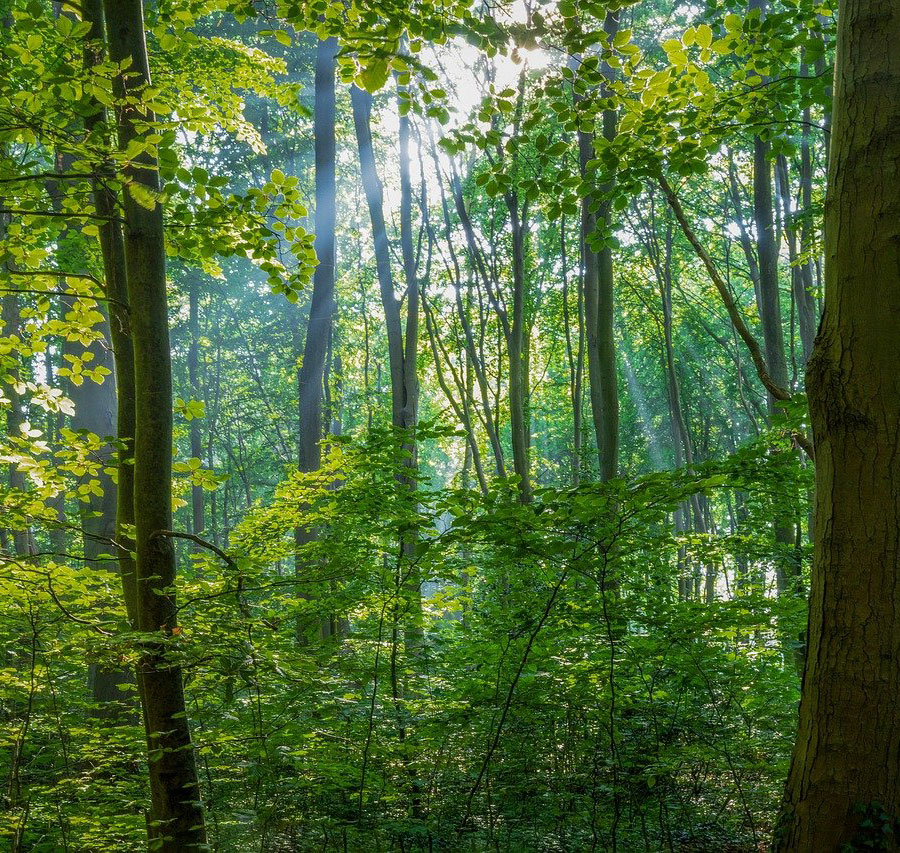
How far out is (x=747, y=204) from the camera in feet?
55.0

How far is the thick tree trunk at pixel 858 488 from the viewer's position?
7.01 ft

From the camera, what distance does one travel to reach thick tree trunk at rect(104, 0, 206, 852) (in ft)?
9.25

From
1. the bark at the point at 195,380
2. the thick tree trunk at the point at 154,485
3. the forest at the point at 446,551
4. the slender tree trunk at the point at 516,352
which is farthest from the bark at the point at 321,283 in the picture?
the bark at the point at 195,380

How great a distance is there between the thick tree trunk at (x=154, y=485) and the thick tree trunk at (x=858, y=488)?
2.25m

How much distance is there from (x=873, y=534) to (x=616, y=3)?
219cm

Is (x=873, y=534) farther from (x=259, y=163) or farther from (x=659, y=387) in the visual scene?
(x=659, y=387)

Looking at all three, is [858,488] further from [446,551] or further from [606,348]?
[606,348]

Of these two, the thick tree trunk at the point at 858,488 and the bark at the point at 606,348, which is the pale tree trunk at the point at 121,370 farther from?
the bark at the point at 606,348

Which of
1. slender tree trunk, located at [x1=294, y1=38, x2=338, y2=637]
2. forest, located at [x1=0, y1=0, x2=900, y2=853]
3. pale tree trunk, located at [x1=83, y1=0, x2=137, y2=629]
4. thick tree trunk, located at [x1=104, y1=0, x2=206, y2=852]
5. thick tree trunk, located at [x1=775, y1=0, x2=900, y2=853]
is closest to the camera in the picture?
thick tree trunk, located at [x1=775, y1=0, x2=900, y2=853]

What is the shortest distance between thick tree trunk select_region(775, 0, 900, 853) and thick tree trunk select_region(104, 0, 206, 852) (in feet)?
7.40

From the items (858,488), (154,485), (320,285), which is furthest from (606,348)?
(154,485)

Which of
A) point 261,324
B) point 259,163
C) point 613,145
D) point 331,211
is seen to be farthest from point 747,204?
point 261,324

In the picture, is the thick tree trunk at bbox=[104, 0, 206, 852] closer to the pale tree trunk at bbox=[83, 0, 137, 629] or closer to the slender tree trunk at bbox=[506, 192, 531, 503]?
the pale tree trunk at bbox=[83, 0, 137, 629]

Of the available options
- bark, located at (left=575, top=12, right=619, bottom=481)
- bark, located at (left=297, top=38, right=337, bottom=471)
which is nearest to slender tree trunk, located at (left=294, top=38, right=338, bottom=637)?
bark, located at (left=297, top=38, right=337, bottom=471)
